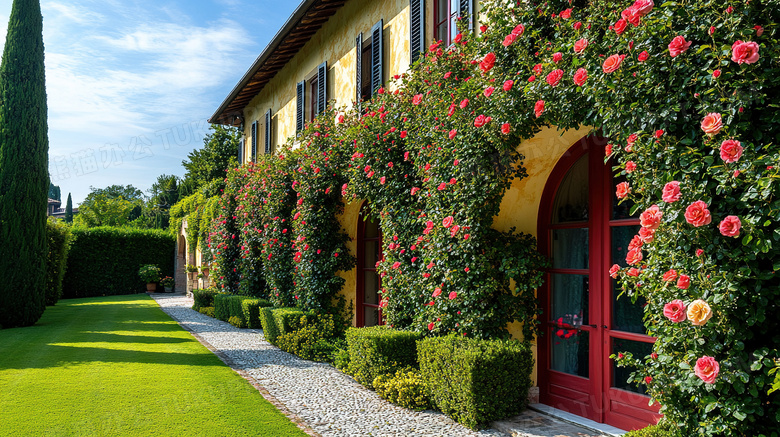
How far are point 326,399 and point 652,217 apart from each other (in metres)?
4.56

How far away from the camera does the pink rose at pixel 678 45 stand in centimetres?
284

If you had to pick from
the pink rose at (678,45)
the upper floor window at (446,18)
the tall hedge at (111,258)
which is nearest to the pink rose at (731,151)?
the pink rose at (678,45)

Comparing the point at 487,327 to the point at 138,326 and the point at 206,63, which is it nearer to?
the point at 206,63

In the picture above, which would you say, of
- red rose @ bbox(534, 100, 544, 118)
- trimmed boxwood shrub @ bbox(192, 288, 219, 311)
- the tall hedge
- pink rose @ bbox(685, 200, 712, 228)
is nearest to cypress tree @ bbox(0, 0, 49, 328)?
trimmed boxwood shrub @ bbox(192, 288, 219, 311)

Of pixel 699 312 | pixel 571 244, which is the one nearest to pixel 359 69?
pixel 571 244

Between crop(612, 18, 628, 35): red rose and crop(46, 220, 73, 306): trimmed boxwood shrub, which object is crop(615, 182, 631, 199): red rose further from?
crop(46, 220, 73, 306): trimmed boxwood shrub

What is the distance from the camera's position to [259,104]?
16.3 m

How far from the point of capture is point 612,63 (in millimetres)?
3234

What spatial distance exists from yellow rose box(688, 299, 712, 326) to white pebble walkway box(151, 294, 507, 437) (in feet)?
8.21

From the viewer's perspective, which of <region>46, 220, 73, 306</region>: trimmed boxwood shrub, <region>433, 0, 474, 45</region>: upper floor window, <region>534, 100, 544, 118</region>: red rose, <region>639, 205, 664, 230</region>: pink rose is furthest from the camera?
<region>46, 220, 73, 306</region>: trimmed boxwood shrub

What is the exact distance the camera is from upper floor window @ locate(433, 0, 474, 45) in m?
6.81

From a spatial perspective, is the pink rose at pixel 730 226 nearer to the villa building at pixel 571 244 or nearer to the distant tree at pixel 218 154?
the villa building at pixel 571 244

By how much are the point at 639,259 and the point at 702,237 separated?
0.49 m

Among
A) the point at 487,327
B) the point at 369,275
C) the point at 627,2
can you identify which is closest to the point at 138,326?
the point at 369,275
